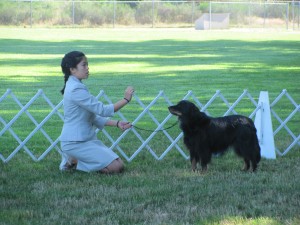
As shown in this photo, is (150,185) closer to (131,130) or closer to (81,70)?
(81,70)

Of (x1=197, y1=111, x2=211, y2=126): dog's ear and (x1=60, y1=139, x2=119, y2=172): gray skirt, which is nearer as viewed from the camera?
(x1=60, y1=139, x2=119, y2=172): gray skirt

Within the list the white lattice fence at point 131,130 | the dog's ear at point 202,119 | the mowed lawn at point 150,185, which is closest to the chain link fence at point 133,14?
the mowed lawn at point 150,185

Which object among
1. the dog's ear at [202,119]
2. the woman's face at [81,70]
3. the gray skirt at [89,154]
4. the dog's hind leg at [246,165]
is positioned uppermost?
the woman's face at [81,70]

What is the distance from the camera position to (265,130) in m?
9.84

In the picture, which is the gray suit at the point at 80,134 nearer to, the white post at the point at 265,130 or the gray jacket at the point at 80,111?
the gray jacket at the point at 80,111

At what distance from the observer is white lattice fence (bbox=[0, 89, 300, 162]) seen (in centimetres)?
962

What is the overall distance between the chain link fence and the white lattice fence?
122ft

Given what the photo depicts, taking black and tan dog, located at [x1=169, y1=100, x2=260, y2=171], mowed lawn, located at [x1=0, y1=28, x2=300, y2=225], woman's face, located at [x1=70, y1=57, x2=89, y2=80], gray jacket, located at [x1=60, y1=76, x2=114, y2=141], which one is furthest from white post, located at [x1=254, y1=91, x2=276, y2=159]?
woman's face, located at [x1=70, y1=57, x2=89, y2=80]

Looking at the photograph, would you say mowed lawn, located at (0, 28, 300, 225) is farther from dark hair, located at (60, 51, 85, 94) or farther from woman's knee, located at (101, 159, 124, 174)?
dark hair, located at (60, 51, 85, 94)

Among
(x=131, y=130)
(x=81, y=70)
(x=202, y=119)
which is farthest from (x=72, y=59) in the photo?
(x=131, y=130)

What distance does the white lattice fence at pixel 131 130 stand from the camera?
962cm

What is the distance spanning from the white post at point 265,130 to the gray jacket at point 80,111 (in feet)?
7.96

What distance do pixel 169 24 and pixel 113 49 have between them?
88.5 ft

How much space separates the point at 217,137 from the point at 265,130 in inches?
52.3
